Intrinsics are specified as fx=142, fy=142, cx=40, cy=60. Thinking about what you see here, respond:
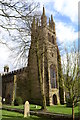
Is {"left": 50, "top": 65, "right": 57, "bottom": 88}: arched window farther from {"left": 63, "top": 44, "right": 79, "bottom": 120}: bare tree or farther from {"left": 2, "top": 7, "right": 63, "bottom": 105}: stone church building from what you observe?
{"left": 63, "top": 44, "right": 79, "bottom": 120}: bare tree

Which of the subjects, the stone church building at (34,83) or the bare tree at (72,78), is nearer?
the bare tree at (72,78)

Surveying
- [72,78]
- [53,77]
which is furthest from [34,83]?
[72,78]

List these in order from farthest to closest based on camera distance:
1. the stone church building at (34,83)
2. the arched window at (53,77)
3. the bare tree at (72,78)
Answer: the arched window at (53,77) → the stone church building at (34,83) → the bare tree at (72,78)

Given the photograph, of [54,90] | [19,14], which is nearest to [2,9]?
[19,14]

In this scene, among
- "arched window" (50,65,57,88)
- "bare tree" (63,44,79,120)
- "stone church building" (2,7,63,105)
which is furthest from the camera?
"arched window" (50,65,57,88)

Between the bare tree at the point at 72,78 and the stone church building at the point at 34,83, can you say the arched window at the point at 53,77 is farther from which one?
the bare tree at the point at 72,78

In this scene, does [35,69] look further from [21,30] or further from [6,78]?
[21,30]

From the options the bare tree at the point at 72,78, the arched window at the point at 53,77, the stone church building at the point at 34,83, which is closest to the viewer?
the bare tree at the point at 72,78

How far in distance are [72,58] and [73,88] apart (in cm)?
232

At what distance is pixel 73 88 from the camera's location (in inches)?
374

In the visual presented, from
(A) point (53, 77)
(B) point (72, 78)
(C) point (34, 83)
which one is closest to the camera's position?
(B) point (72, 78)

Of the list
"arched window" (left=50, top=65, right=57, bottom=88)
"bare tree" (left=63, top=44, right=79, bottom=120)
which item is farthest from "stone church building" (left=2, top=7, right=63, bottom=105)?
"bare tree" (left=63, top=44, right=79, bottom=120)

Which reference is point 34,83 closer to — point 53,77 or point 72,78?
point 53,77

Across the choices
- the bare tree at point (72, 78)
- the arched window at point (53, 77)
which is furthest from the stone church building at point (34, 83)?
the bare tree at point (72, 78)
